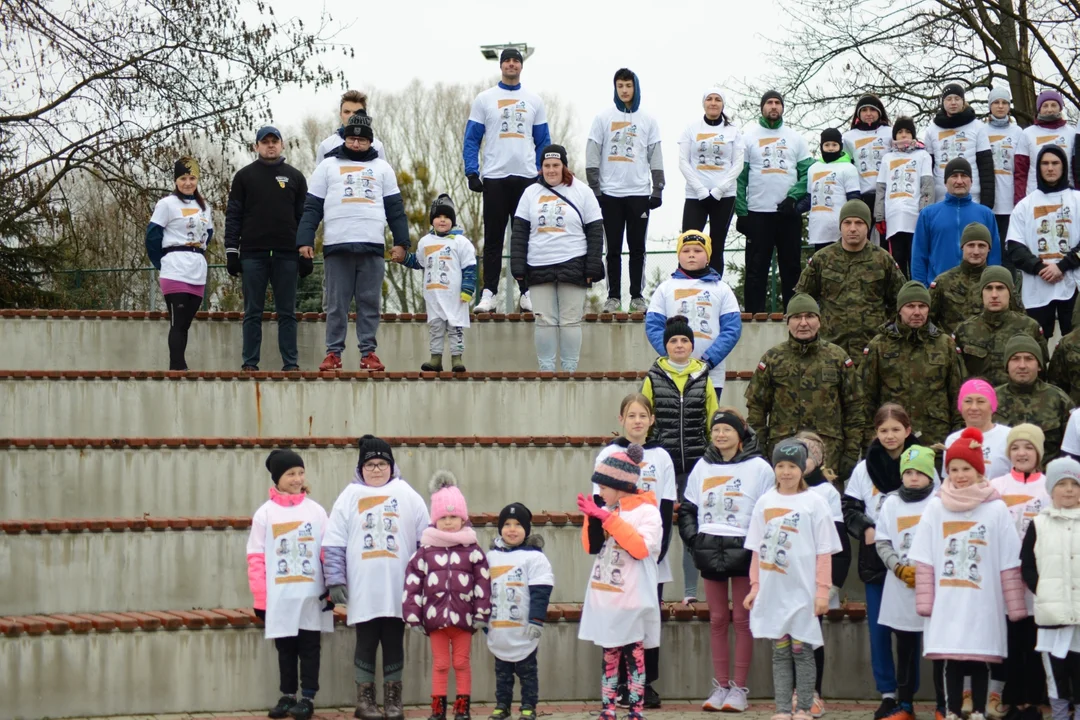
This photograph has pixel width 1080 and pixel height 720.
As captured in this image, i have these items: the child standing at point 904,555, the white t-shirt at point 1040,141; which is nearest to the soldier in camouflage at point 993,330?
the child standing at point 904,555

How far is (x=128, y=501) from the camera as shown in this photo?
39.8 ft

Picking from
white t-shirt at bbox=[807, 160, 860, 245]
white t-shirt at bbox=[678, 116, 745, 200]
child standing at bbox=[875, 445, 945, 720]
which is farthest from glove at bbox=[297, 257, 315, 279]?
child standing at bbox=[875, 445, 945, 720]

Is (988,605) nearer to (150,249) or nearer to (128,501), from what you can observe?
(128,501)

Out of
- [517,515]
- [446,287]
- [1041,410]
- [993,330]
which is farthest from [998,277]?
[446,287]

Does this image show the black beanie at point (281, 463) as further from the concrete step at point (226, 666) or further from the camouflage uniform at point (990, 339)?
the camouflage uniform at point (990, 339)

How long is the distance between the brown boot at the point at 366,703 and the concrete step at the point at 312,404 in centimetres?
408

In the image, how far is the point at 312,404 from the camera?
13.4 m

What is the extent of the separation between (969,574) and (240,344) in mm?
8508

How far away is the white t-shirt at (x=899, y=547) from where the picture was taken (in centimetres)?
932

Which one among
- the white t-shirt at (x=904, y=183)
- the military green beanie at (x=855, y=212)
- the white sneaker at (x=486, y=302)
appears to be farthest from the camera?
the white sneaker at (x=486, y=302)

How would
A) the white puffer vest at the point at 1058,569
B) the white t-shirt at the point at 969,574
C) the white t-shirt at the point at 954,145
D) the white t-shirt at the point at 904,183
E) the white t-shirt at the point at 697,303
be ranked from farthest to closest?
the white t-shirt at the point at 954,145, the white t-shirt at the point at 904,183, the white t-shirt at the point at 697,303, the white t-shirt at the point at 969,574, the white puffer vest at the point at 1058,569

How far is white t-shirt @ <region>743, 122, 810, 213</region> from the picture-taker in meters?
15.0

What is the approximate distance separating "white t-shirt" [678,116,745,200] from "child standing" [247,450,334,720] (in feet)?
21.3

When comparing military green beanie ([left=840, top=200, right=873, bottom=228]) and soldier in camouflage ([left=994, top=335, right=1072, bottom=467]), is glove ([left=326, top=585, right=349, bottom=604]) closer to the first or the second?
soldier in camouflage ([left=994, top=335, right=1072, bottom=467])
